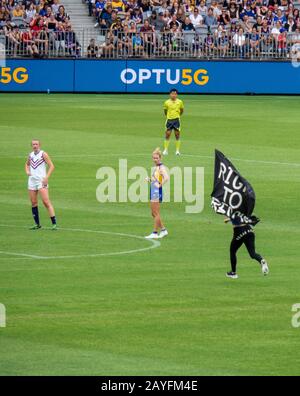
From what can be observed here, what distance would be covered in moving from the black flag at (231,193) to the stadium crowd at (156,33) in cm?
4214

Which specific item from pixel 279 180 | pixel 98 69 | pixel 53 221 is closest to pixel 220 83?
pixel 98 69

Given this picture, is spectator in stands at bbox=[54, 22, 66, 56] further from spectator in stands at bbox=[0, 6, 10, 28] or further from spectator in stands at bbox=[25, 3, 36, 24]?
spectator in stands at bbox=[0, 6, 10, 28]

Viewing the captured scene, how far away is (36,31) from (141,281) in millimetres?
42303

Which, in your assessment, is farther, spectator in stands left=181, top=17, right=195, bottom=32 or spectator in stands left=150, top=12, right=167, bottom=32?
spectator in stands left=150, top=12, right=167, bottom=32

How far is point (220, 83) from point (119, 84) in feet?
17.7

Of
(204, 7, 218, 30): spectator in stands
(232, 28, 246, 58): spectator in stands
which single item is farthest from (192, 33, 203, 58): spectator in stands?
(232, 28, 246, 58): spectator in stands

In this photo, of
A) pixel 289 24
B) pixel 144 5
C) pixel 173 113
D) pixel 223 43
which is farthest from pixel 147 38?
pixel 173 113

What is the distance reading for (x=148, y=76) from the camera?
63625 millimetres

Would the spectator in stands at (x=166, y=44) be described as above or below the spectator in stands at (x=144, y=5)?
below

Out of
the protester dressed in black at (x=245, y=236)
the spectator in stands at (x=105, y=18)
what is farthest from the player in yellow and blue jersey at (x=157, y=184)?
the spectator in stands at (x=105, y=18)

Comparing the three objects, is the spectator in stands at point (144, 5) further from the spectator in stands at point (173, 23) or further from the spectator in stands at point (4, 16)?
the spectator in stands at point (4, 16)

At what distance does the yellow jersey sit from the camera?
43.7 m

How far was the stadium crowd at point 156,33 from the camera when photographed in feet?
204

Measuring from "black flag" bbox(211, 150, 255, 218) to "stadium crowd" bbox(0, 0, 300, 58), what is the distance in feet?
138
